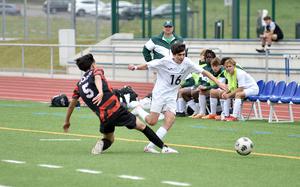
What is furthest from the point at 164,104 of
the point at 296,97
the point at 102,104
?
the point at 296,97

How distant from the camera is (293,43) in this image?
31203mm

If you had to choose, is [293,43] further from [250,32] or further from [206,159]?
[206,159]

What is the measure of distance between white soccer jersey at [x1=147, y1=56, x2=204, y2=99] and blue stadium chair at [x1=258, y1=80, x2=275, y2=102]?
5378 millimetres

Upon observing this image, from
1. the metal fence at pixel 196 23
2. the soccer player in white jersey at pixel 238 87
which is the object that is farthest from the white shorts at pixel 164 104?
the metal fence at pixel 196 23

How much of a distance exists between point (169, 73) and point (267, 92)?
587cm

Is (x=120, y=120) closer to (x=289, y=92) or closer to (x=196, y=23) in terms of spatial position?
(x=289, y=92)

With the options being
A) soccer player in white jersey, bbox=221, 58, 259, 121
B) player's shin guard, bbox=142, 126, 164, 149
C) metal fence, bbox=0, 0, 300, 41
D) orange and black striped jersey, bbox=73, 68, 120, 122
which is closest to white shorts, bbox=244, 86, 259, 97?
soccer player in white jersey, bbox=221, 58, 259, 121

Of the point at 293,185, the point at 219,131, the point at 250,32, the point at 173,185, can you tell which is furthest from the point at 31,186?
the point at 250,32

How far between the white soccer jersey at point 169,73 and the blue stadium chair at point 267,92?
17.6 feet

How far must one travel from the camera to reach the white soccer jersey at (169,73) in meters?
15.6

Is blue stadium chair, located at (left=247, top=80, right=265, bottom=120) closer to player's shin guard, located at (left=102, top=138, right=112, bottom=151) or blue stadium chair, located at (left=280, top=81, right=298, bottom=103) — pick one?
blue stadium chair, located at (left=280, top=81, right=298, bottom=103)

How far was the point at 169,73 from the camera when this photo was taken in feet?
51.4

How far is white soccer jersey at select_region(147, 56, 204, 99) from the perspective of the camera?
51.1ft

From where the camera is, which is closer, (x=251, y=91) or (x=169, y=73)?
(x=169, y=73)
